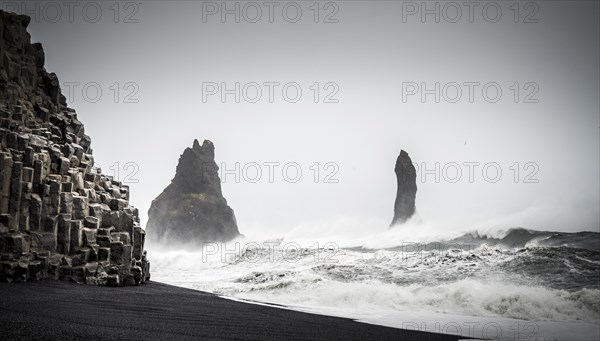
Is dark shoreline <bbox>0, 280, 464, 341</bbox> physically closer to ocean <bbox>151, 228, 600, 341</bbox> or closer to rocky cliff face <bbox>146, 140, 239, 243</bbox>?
ocean <bbox>151, 228, 600, 341</bbox>

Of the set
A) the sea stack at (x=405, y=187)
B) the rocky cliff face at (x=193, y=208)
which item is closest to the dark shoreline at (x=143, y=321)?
the sea stack at (x=405, y=187)

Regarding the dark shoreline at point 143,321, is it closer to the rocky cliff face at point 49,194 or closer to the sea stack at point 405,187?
the rocky cliff face at point 49,194

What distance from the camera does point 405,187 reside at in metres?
54.6

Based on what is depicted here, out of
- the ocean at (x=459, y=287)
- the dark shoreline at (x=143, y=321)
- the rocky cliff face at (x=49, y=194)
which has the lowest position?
the ocean at (x=459, y=287)

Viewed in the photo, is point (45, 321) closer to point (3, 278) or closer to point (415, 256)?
point (3, 278)

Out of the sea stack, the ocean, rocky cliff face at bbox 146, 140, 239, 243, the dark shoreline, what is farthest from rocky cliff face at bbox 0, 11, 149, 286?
rocky cliff face at bbox 146, 140, 239, 243

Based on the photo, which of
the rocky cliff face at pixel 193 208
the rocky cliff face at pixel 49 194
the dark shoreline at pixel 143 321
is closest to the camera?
the dark shoreline at pixel 143 321

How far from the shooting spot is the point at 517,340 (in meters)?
10.1

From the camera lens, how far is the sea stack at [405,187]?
5350cm

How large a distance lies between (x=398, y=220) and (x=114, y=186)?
38375mm

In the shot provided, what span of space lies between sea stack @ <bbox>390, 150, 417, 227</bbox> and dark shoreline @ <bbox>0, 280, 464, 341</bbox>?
4208 cm

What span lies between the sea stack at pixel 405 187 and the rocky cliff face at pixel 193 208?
75.9ft

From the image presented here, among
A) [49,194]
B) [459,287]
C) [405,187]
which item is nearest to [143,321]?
[49,194]

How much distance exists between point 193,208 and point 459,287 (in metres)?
48.9
